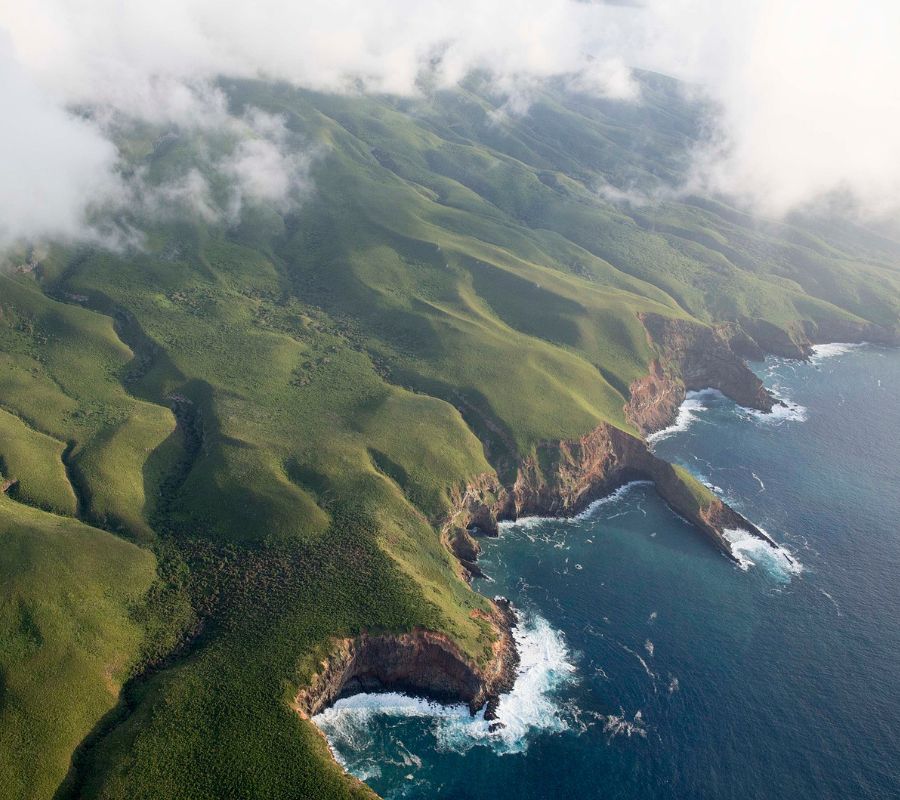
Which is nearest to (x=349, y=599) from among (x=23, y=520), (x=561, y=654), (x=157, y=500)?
(x=561, y=654)

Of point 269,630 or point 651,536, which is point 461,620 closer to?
point 269,630

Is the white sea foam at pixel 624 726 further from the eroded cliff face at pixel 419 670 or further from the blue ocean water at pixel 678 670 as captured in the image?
the eroded cliff face at pixel 419 670

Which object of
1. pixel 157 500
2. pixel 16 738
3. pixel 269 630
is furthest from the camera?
pixel 157 500

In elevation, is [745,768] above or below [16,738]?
above

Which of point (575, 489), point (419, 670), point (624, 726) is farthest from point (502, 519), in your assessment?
point (624, 726)

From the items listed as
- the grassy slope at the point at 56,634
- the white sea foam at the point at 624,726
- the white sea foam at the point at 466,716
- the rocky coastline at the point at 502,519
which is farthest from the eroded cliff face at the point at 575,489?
the grassy slope at the point at 56,634

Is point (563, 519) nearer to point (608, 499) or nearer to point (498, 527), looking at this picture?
point (608, 499)
